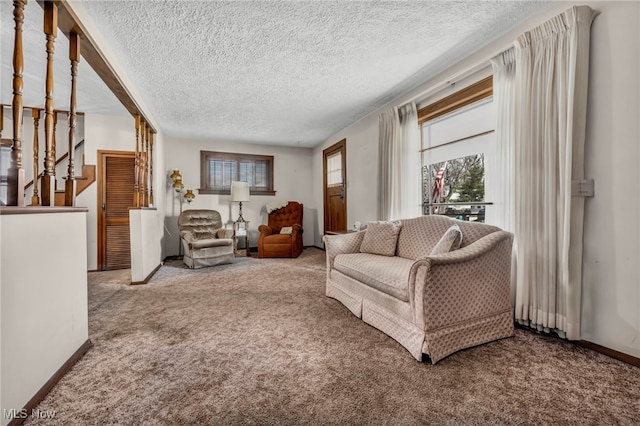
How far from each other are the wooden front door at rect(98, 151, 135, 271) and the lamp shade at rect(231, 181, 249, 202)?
171cm

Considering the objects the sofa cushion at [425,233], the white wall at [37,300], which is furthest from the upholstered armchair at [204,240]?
the sofa cushion at [425,233]

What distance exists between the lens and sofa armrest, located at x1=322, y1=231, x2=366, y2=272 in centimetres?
287

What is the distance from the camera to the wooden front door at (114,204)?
4.26 metres

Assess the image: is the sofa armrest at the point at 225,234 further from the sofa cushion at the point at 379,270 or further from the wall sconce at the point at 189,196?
the sofa cushion at the point at 379,270

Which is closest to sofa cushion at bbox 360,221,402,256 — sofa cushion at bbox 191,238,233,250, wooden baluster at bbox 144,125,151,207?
sofa cushion at bbox 191,238,233,250

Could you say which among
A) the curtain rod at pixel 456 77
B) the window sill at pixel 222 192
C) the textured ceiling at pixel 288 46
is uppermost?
the textured ceiling at pixel 288 46

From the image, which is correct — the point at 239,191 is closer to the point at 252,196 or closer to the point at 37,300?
the point at 252,196

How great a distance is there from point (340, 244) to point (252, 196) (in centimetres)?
380

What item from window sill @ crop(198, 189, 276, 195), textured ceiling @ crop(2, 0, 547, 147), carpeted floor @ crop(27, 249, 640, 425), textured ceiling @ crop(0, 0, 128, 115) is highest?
textured ceiling @ crop(2, 0, 547, 147)

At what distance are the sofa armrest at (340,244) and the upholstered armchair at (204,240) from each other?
2.33m

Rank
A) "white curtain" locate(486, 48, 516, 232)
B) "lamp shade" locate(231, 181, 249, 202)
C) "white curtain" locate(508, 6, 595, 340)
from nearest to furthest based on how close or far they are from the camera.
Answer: "white curtain" locate(508, 6, 595, 340)
"white curtain" locate(486, 48, 516, 232)
"lamp shade" locate(231, 181, 249, 202)

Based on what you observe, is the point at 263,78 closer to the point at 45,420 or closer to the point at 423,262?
the point at 423,262

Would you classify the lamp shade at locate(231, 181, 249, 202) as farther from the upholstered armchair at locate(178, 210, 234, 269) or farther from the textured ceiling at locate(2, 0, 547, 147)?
the textured ceiling at locate(2, 0, 547, 147)

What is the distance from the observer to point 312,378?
149cm
